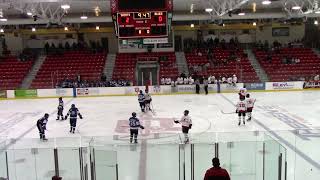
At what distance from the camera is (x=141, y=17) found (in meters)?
10.6

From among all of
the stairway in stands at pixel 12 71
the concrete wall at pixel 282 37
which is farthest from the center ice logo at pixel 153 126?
the concrete wall at pixel 282 37

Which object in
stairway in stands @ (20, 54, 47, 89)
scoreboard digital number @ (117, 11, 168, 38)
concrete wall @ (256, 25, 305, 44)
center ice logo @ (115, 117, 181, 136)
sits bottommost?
center ice logo @ (115, 117, 181, 136)

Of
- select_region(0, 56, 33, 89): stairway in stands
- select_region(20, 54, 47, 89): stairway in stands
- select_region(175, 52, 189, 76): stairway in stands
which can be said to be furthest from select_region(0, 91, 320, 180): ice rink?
select_region(175, 52, 189, 76): stairway in stands

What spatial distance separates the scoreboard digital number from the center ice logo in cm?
317

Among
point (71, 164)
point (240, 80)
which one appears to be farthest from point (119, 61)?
point (71, 164)

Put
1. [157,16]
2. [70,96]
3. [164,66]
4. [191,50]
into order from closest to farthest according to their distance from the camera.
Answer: [157,16]
[70,96]
[164,66]
[191,50]

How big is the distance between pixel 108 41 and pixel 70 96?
9.28 metres

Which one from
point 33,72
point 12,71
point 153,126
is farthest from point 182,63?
point 153,126

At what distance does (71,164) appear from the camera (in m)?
6.38

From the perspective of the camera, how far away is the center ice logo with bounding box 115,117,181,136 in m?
13.0

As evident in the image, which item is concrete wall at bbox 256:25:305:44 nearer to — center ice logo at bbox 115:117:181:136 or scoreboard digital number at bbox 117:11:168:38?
center ice logo at bbox 115:117:181:136

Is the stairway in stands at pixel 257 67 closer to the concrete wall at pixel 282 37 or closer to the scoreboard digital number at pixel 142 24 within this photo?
the concrete wall at pixel 282 37

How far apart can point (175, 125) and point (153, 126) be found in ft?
2.44

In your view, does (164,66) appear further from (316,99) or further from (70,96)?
(316,99)
